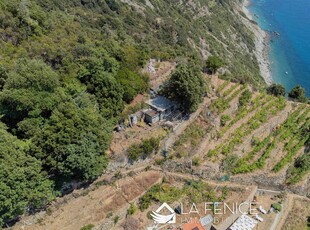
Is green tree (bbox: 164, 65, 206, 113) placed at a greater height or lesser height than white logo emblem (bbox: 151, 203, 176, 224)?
greater

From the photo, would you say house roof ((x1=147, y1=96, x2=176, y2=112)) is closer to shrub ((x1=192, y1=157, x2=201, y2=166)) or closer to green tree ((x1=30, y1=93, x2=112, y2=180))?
shrub ((x1=192, y1=157, x2=201, y2=166))

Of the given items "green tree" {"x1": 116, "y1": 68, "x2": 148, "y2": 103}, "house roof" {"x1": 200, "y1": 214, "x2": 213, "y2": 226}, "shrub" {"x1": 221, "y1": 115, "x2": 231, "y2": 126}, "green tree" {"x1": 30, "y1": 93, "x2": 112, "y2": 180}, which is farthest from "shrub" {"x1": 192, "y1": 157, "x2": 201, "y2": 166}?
"green tree" {"x1": 116, "y1": 68, "x2": 148, "y2": 103}

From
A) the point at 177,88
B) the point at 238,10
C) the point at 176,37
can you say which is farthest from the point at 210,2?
the point at 177,88

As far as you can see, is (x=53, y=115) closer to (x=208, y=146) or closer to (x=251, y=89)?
(x=208, y=146)

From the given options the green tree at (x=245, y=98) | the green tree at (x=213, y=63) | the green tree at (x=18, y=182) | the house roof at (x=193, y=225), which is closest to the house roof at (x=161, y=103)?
the green tree at (x=245, y=98)

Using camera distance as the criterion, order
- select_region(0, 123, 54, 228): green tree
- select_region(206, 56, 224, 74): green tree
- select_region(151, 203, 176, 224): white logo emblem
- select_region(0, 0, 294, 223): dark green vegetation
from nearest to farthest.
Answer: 1. select_region(0, 123, 54, 228): green tree
2. select_region(0, 0, 294, 223): dark green vegetation
3. select_region(151, 203, 176, 224): white logo emblem
4. select_region(206, 56, 224, 74): green tree

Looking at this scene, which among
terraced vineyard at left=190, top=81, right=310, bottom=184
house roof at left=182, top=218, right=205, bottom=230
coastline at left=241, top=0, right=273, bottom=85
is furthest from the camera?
coastline at left=241, top=0, right=273, bottom=85

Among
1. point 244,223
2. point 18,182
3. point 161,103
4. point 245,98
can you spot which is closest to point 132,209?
point 18,182

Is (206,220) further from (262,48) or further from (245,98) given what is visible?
(262,48)
